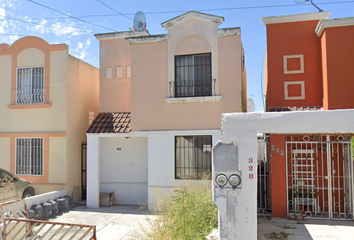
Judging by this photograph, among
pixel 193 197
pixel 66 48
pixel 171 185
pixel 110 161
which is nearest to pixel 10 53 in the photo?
pixel 66 48

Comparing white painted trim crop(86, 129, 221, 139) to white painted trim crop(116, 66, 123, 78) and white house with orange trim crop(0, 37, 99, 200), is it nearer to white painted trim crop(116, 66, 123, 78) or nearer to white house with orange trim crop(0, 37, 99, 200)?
white house with orange trim crop(0, 37, 99, 200)

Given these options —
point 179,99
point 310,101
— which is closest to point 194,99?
point 179,99

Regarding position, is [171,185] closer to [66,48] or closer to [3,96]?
[66,48]

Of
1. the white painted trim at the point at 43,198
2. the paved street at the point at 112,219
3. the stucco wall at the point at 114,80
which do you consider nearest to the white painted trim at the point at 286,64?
the paved street at the point at 112,219

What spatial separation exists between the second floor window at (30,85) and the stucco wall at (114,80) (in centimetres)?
260

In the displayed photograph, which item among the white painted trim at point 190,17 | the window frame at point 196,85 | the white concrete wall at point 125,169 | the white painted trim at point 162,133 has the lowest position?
the white concrete wall at point 125,169

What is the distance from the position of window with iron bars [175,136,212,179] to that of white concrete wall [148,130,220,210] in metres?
0.22

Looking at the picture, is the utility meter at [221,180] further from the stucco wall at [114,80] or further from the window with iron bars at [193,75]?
the stucco wall at [114,80]

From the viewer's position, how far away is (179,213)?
686 centimetres

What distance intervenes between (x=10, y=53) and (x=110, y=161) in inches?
262

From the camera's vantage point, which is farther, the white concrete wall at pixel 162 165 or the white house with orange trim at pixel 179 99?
the white concrete wall at pixel 162 165

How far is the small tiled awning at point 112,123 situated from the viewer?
11.8m

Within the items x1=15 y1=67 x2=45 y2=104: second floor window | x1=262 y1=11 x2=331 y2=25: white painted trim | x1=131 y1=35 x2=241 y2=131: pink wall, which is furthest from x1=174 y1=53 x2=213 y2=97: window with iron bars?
x1=15 y1=67 x2=45 y2=104: second floor window

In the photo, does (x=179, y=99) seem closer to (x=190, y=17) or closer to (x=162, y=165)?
(x=162, y=165)
